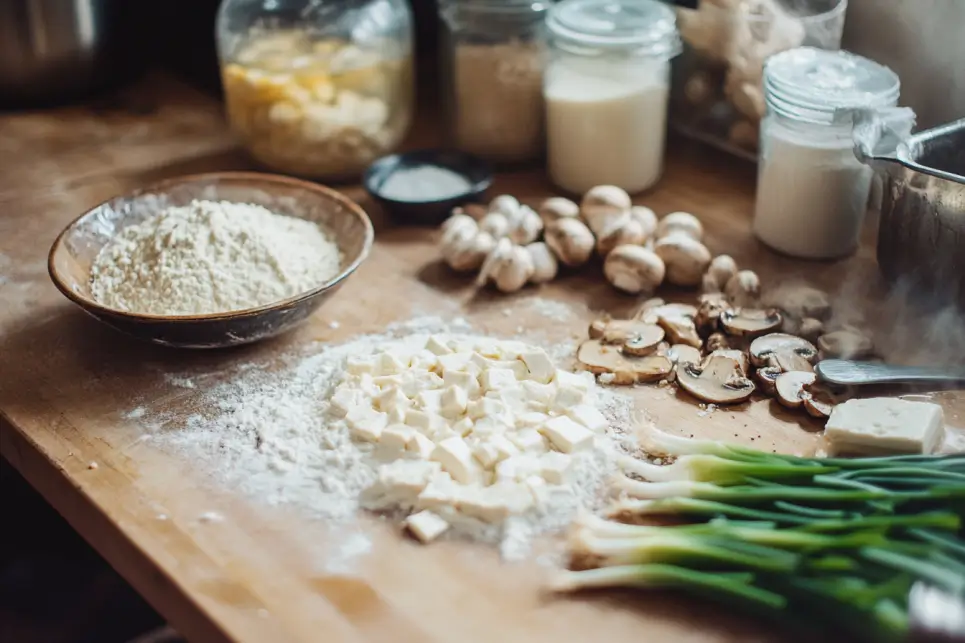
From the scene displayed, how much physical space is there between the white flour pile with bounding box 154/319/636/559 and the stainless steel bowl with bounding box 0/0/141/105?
40.6 inches

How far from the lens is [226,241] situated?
4.34 ft

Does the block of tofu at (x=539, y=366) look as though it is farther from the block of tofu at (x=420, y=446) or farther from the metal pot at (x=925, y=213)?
the metal pot at (x=925, y=213)

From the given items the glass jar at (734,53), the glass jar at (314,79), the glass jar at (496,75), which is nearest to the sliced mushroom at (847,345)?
the glass jar at (734,53)

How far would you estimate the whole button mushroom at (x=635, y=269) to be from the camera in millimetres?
1416

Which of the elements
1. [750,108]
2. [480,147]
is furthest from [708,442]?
[480,147]

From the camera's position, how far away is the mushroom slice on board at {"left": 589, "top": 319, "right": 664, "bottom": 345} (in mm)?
1309

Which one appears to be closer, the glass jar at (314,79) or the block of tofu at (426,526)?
the block of tofu at (426,526)

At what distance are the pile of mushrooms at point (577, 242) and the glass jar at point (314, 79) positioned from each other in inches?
10.2

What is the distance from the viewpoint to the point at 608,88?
164cm

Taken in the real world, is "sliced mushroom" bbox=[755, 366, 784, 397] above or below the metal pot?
below

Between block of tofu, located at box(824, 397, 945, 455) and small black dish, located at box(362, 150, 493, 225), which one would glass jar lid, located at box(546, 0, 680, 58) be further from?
block of tofu, located at box(824, 397, 945, 455)

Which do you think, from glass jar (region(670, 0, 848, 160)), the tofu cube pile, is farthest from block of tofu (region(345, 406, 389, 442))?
glass jar (region(670, 0, 848, 160))

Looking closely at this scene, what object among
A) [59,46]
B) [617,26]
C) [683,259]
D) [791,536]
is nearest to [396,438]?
[791,536]

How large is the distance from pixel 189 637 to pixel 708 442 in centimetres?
54
